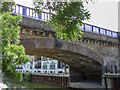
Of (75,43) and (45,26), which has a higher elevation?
(45,26)

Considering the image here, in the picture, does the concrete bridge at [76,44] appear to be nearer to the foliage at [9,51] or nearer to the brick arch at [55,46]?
the brick arch at [55,46]

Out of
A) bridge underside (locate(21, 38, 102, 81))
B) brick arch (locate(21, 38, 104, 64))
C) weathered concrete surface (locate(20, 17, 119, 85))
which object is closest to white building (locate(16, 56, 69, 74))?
bridge underside (locate(21, 38, 102, 81))

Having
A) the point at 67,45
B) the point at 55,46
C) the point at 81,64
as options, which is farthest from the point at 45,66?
the point at 55,46

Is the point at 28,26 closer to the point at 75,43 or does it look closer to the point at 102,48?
the point at 75,43

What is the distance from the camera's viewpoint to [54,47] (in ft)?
35.0

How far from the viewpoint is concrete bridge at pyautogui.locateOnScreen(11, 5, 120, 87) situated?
955cm

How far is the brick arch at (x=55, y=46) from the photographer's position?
29.6 ft

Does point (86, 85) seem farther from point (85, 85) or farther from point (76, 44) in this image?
point (76, 44)

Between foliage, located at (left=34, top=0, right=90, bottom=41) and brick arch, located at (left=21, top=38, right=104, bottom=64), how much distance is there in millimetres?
4698

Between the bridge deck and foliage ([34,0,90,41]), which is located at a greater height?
foliage ([34,0,90,41])

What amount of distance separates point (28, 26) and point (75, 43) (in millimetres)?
4077

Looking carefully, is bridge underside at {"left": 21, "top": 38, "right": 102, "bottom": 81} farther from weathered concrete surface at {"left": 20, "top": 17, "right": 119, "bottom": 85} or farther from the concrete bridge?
weathered concrete surface at {"left": 20, "top": 17, "right": 119, "bottom": 85}

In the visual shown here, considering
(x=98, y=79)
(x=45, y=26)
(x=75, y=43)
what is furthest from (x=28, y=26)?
(x=98, y=79)

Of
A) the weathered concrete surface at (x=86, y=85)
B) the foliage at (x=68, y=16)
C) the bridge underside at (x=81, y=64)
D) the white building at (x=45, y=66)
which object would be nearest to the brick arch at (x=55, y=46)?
the bridge underside at (x=81, y=64)
